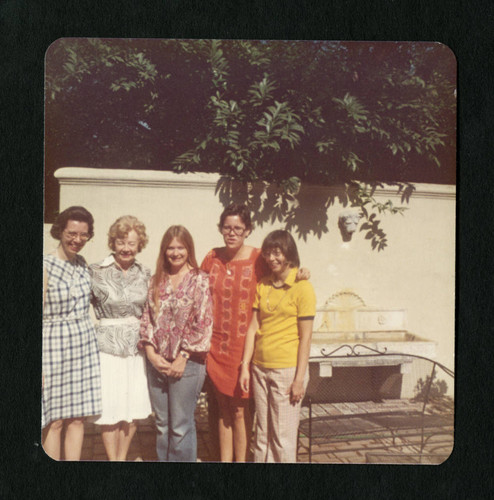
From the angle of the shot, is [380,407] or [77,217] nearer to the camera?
[77,217]

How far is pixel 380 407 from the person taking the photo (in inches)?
97.5

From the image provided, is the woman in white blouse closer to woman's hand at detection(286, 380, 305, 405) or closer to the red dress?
the red dress

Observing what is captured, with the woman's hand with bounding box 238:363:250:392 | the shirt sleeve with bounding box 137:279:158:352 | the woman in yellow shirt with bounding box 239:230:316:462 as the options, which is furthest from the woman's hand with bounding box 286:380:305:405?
the shirt sleeve with bounding box 137:279:158:352

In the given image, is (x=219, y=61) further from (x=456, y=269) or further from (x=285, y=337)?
(x=456, y=269)

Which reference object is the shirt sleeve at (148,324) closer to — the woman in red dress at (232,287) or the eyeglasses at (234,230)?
the woman in red dress at (232,287)

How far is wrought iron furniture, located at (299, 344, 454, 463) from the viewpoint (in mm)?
2439

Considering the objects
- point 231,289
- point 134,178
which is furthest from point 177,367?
point 134,178

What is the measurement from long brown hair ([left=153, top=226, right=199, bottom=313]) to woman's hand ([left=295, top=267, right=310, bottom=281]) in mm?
481

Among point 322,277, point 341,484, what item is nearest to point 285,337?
point 322,277

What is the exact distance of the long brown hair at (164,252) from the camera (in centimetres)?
238

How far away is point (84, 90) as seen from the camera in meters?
2.39

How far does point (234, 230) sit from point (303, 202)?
36cm

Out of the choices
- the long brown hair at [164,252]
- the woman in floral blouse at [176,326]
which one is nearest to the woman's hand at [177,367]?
the woman in floral blouse at [176,326]

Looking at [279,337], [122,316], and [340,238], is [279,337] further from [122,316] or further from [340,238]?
[122,316]
